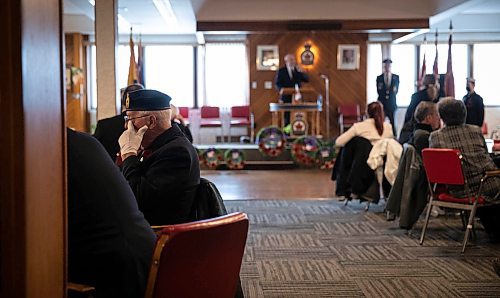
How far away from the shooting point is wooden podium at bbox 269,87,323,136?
524 inches

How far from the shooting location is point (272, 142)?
12.1 meters

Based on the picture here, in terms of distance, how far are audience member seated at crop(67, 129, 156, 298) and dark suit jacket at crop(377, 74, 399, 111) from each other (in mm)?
11573

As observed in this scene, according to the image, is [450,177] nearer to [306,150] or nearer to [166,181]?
[166,181]

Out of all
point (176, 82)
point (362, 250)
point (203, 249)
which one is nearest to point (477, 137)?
point (362, 250)

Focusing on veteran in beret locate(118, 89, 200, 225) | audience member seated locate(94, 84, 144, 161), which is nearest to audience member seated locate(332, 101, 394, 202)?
audience member seated locate(94, 84, 144, 161)

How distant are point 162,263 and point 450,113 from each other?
3.83m

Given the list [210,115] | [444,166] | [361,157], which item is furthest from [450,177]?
[210,115]

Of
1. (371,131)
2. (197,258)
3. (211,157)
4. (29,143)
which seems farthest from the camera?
(211,157)

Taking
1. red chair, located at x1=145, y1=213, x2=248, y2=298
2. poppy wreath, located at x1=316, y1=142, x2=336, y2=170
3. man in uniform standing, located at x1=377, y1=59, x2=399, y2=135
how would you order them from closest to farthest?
red chair, located at x1=145, y1=213, x2=248, y2=298
poppy wreath, located at x1=316, y1=142, x2=336, y2=170
man in uniform standing, located at x1=377, y1=59, x2=399, y2=135

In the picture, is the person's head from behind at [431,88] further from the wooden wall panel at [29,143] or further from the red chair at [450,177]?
the wooden wall panel at [29,143]

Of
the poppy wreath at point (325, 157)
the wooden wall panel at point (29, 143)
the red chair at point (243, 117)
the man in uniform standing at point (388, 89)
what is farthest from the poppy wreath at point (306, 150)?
the wooden wall panel at point (29, 143)

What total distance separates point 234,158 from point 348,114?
414cm

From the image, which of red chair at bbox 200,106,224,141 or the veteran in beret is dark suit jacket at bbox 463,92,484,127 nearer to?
red chair at bbox 200,106,224,141

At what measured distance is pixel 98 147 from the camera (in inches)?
77.0
